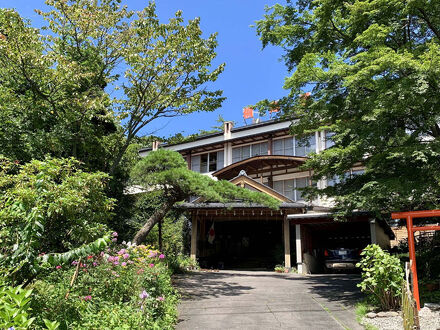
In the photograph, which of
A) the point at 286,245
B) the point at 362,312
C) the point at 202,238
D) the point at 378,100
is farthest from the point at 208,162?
the point at 362,312

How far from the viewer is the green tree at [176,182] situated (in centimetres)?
1090

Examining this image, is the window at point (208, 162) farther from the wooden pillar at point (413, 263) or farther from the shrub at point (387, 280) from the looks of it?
the shrub at point (387, 280)

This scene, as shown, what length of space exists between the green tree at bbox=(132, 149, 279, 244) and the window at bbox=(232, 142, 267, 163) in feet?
46.3

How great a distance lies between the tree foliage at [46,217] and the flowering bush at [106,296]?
0.46m

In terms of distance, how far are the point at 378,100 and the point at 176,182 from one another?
6175 mm

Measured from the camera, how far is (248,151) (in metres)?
26.8

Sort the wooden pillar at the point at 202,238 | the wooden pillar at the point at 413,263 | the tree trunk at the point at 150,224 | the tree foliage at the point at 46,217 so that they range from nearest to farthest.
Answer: the tree foliage at the point at 46,217 → the wooden pillar at the point at 413,263 → the tree trunk at the point at 150,224 → the wooden pillar at the point at 202,238

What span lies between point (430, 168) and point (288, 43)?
704 cm

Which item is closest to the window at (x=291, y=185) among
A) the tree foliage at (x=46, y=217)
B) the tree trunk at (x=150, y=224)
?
the tree trunk at (x=150, y=224)

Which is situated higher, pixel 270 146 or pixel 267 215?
pixel 270 146

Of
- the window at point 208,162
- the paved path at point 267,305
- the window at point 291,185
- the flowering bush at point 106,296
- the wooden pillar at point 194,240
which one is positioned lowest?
the paved path at point 267,305

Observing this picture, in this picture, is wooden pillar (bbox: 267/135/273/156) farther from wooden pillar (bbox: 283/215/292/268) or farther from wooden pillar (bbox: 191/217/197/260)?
wooden pillar (bbox: 191/217/197/260)

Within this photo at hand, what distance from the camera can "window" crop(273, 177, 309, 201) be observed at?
23.4 meters

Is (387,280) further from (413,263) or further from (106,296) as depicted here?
(106,296)
